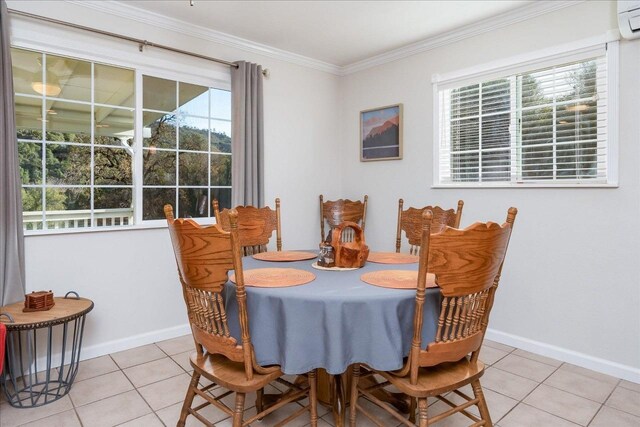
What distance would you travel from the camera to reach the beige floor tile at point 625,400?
2.23 metres

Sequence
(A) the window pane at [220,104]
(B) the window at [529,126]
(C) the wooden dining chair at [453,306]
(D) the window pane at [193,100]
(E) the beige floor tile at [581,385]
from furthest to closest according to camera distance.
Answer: (A) the window pane at [220,104], (D) the window pane at [193,100], (B) the window at [529,126], (E) the beige floor tile at [581,385], (C) the wooden dining chair at [453,306]

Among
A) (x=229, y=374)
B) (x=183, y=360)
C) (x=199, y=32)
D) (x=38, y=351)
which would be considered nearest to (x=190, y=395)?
(x=229, y=374)

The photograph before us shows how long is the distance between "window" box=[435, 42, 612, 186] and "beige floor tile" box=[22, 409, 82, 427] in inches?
A: 127

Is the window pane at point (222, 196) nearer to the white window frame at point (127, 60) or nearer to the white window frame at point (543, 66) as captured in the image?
the white window frame at point (127, 60)

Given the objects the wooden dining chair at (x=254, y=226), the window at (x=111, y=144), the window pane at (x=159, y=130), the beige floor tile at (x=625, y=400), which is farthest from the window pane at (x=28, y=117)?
the beige floor tile at (x=625, y=400)

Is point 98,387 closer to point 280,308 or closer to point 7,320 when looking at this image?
point 7,320

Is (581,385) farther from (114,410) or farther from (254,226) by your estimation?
(114,410)

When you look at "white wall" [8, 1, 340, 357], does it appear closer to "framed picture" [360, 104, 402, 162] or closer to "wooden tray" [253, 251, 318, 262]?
"framed picture" [360, 104, 402, 162]

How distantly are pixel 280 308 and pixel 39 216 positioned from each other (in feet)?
6.99

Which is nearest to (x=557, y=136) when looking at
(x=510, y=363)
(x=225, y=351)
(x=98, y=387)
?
(x=510, y=363)

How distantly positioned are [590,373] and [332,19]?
3.27 metres

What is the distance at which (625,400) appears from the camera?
91.7 inches

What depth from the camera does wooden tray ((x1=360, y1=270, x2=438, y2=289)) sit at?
181 centimetres

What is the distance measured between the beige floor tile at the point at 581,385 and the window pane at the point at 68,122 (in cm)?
369
